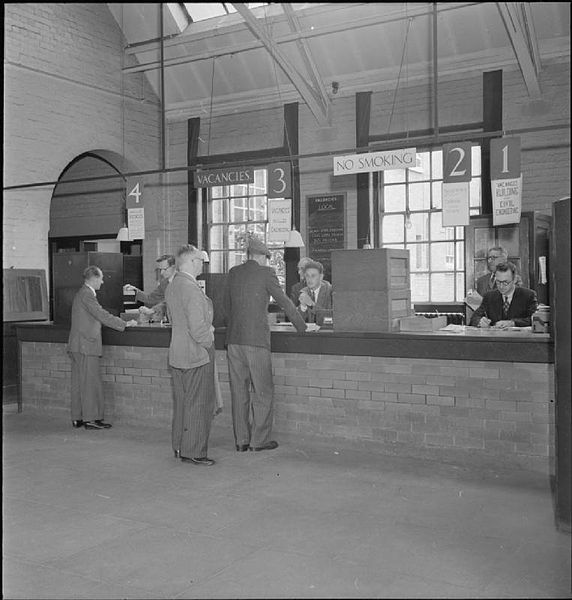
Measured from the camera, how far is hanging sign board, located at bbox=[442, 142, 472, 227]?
777 centimetres

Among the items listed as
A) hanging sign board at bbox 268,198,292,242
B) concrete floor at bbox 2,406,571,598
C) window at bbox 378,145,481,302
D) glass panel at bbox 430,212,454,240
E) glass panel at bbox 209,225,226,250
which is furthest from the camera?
glass panel at bbox 209,225,226,250

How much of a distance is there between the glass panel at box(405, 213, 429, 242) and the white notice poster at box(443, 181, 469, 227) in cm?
307

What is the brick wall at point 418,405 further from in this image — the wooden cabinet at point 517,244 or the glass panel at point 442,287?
the glass panel at point 442,287

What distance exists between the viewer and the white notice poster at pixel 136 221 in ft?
31.7

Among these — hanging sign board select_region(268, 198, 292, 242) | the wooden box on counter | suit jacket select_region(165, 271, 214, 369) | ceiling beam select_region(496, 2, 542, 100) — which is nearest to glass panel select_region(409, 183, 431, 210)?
ceiling beam select_region(496, 2, 542, 100)

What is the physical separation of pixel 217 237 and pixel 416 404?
7391 millimetres

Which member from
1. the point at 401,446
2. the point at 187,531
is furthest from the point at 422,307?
the point at 187,531

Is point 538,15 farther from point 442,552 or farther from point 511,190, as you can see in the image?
point 442,552

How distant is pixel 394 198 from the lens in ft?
36.6

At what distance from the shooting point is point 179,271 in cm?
592

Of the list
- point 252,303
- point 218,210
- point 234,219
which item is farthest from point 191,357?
point 218,210

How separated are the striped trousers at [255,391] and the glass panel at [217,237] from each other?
666 centimetres

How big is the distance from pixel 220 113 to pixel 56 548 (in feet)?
31.7

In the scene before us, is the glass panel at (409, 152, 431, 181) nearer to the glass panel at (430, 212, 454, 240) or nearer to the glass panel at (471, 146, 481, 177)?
the glass panel at (430, 212, 454, 240)
